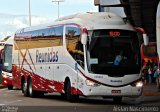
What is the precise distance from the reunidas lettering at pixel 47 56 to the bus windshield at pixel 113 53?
10.9ft

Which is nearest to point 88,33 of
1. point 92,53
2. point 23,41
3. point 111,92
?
point 92,53

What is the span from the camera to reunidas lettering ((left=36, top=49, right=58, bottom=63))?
24766 mm

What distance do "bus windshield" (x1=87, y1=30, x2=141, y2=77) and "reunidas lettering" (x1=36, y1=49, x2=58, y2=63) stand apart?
3.34 metres

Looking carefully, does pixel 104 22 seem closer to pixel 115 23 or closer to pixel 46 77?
pixel 115 23

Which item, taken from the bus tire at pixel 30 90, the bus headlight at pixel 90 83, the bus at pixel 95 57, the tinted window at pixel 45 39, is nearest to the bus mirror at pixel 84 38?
the bus at pixel 95 57

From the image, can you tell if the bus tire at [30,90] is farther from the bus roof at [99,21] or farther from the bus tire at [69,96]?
the bus roof at [99,21]

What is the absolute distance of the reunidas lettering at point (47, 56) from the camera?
81.3ft

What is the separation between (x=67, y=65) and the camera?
23219mm

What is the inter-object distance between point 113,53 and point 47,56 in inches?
198

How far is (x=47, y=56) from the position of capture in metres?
25.8

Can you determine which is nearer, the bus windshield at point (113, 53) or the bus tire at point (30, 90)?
the bus windshield at point (113, 53)

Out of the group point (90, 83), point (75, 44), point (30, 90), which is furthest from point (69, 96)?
point (30, 90)

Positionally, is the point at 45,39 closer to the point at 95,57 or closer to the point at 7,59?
the point at 95,57

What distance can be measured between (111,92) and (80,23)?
126 inches
